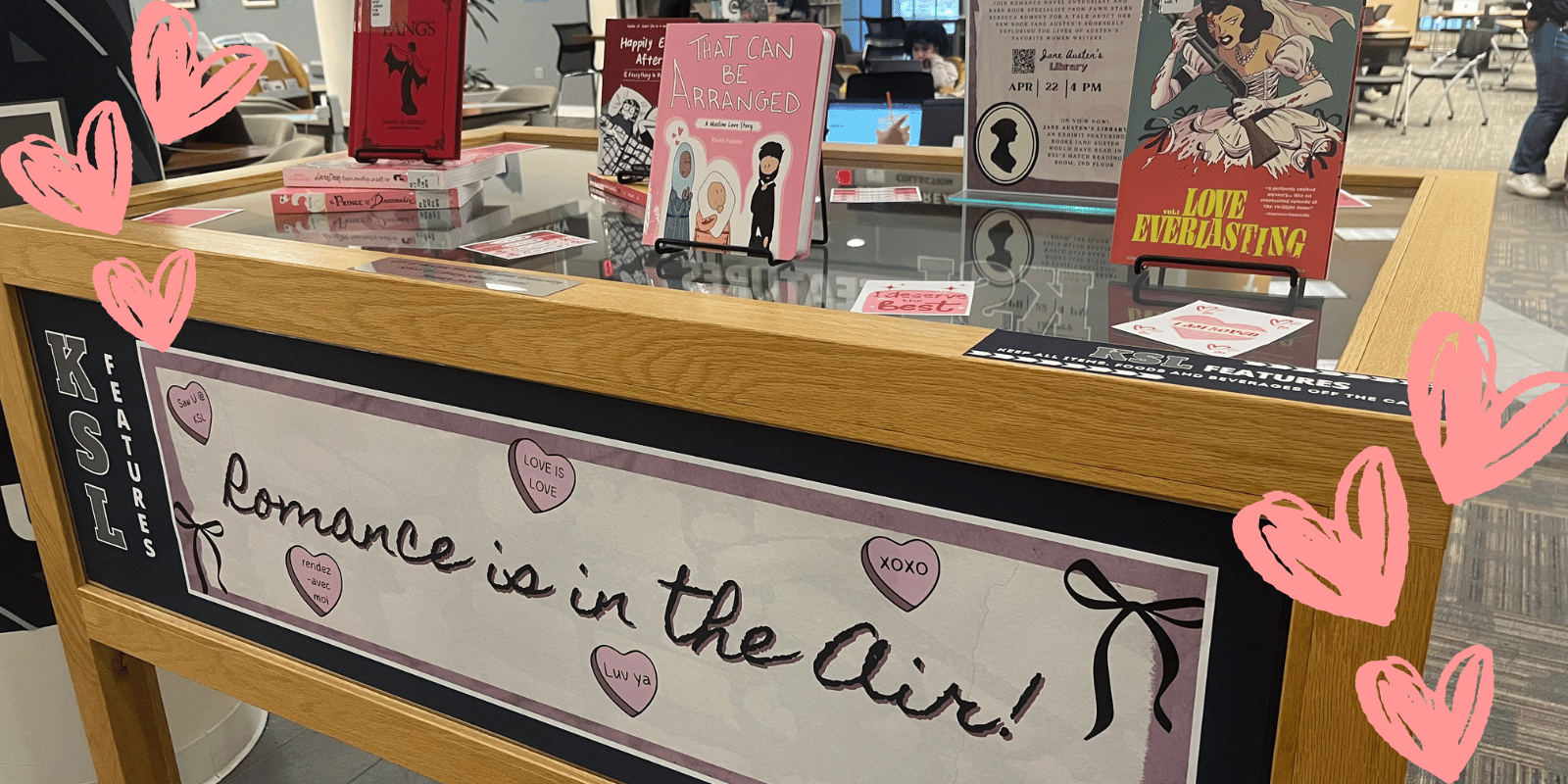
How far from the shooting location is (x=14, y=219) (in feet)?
4.69

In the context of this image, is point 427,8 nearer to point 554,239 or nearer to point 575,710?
point 554,239

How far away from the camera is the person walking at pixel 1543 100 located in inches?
209

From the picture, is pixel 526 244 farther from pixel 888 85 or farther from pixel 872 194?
pixel 888 85

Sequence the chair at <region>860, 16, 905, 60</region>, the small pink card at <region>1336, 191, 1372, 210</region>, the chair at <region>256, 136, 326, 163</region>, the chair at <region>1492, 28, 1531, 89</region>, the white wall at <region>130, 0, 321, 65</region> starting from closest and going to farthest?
the small pink card at <region>1336, 191, 1372, 210</region> < the chair at <region>256, 136, 326, 163</region> < the chair at <region>1492, 28, 1531, 89</region> < the chair at <region>860, 16, 905, 60</region> < the white wall at <region>130, 0, 321, 65</region>

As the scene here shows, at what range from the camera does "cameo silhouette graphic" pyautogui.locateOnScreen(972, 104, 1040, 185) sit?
4.69ft

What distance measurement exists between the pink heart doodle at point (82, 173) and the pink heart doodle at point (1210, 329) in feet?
4.20

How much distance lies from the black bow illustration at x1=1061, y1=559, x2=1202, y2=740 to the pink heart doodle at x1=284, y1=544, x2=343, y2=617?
0.92m

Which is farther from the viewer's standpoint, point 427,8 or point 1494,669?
point 1494,669

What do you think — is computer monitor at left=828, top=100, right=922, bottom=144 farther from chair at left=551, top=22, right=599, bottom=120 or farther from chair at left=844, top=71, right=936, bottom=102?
chair at left=551, top=22, right=599, bottom=120

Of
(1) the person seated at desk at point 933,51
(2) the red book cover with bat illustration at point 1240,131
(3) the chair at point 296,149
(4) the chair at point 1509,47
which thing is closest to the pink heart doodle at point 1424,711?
(2) the red book cover with bat illustration at point 1240,131

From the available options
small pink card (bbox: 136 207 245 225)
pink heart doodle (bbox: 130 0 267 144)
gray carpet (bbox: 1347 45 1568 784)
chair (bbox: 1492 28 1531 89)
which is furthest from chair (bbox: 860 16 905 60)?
small pink card (bbox: 136 207 245 225)

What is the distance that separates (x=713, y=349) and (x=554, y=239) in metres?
0.48

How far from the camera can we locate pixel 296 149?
342 cm

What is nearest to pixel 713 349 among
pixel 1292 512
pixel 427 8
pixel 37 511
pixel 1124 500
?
pixel 1124 500
